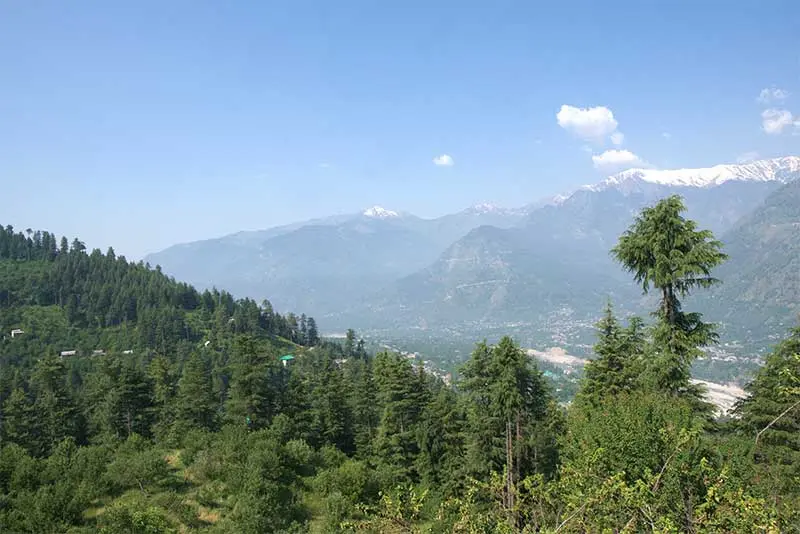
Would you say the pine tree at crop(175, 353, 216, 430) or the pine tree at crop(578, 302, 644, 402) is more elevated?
the pine tree at crop(578, 302, 644, 402)

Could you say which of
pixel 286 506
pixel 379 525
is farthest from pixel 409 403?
pixel 379 525

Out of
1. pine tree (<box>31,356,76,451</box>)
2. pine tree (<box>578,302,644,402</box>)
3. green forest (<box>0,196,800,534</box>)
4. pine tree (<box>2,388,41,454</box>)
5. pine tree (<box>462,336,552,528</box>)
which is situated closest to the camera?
green forest (<box>0,196,800,534</box>)

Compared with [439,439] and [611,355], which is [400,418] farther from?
[611,355]

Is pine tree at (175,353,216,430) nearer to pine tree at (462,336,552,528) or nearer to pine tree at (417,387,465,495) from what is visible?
pine tree at (417,387,465,495)

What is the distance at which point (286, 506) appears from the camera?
2039 centimetres

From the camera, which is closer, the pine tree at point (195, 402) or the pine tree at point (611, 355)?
the pine tree at point (611, 355)

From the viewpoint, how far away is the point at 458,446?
3297 centimetres

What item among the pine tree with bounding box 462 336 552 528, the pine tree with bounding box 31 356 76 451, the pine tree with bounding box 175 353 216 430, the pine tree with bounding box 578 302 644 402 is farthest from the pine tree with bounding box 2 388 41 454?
the pine tree with bounding box 578 302 644 402

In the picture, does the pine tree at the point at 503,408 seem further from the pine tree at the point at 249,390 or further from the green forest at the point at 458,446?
the pine tree at the point at 249,390

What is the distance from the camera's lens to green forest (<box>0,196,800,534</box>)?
736cm

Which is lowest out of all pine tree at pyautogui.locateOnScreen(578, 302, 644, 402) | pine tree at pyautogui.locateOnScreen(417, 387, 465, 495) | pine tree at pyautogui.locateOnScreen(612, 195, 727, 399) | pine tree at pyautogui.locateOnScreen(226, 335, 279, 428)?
pine tree at pyautogui.locateOnScreen(417, 387, 465, 495)

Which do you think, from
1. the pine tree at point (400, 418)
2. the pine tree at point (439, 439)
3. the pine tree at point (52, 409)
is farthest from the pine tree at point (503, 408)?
the pine tree at point (52, 409)

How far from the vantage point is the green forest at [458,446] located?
7.36 metres

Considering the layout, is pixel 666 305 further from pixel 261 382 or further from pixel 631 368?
pixel 261 382
